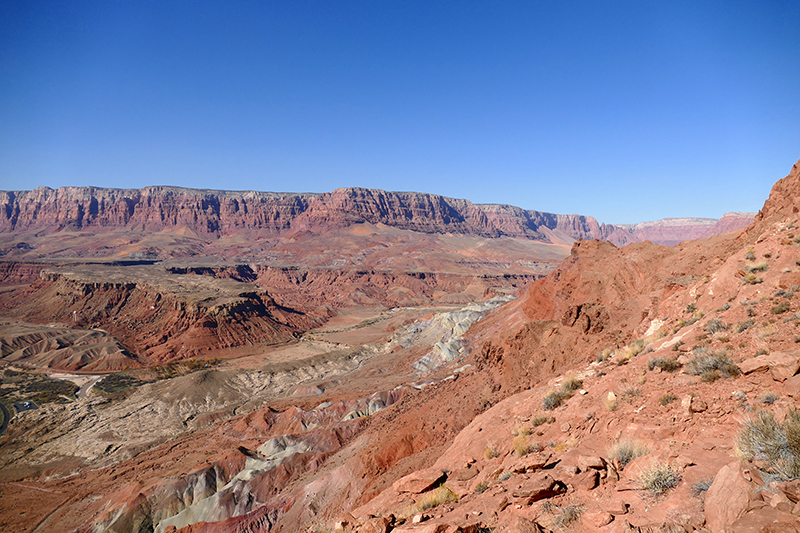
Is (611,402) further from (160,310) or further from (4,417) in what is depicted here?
(160,310)

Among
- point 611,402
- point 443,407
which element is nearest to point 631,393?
point 611,402

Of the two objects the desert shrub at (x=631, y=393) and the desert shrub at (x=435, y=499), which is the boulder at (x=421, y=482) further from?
the desert shrub at (x=631, y=393)

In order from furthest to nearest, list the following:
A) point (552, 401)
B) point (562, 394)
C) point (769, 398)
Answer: point (562, 394) → point (552, 401) → point (769, 398)

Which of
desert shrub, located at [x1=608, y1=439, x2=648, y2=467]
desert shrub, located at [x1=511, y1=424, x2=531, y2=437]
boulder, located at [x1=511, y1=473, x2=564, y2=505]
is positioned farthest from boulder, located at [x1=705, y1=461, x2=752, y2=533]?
desert shrub, located at [x1=511, y1=424, x2=531, y2=437]

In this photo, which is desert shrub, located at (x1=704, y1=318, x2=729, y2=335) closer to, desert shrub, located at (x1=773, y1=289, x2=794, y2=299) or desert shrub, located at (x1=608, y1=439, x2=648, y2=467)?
desert shrub, located at (x1=773, y1=289, x2=794, y2=299)

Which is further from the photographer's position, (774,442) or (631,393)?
(631,393)

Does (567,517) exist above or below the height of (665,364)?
below
